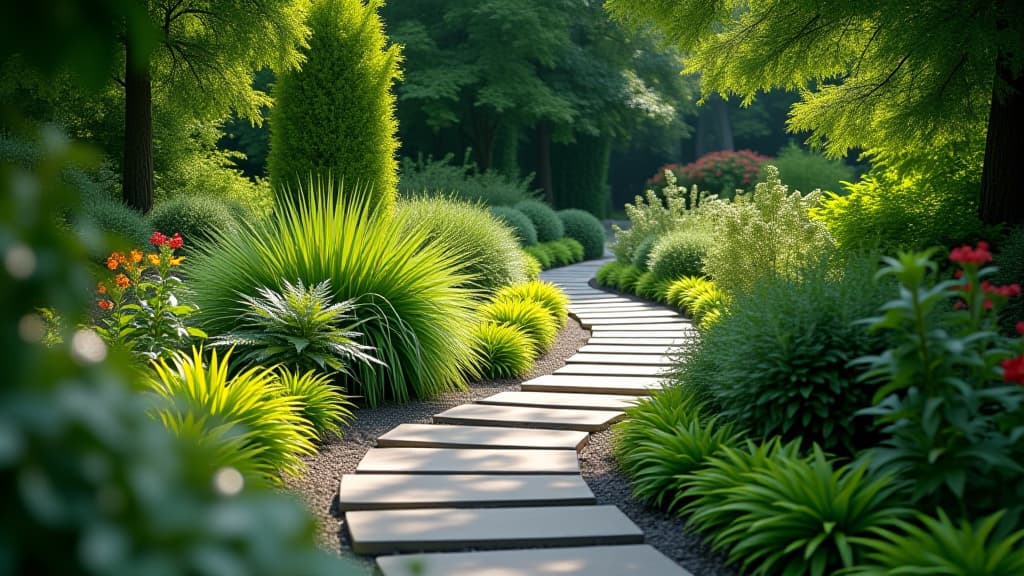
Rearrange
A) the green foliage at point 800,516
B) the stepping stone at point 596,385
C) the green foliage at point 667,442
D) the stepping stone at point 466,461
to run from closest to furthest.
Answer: the green foliage at point 800,516 → the green foliage at point 667,442 → the stepping stone at point 466,461 → the stepping stone at point 596,385

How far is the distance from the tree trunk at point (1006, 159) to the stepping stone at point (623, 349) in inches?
125

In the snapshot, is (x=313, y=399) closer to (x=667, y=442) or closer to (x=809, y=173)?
(x=667, y=442)

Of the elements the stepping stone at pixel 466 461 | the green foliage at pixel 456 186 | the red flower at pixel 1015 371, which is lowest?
the stepping stone at pixel 466 461

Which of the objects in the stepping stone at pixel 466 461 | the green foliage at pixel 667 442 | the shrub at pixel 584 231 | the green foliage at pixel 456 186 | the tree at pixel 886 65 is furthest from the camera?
the shrub at pixel 584 231

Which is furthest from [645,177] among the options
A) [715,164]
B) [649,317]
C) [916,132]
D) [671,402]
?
[671,402]

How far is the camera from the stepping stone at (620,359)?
7.57 m

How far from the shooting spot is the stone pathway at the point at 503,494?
340 centimetres

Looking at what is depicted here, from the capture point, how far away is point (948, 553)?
277cm

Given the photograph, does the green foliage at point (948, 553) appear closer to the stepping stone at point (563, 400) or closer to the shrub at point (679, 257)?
the stepping stone at point (563, 400)

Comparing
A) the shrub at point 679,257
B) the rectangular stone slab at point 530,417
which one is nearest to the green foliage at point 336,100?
the shrub at point 679,257

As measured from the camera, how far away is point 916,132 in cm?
750

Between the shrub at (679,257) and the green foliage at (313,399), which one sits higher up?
the shrub at (679,257)

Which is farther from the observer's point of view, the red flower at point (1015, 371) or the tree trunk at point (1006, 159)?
the tree trunk at point (1006, 159)

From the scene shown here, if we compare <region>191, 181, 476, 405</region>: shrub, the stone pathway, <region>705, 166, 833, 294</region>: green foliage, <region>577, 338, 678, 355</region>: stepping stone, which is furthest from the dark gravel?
<region>705, 166, 833, 294</region>: green foliage
